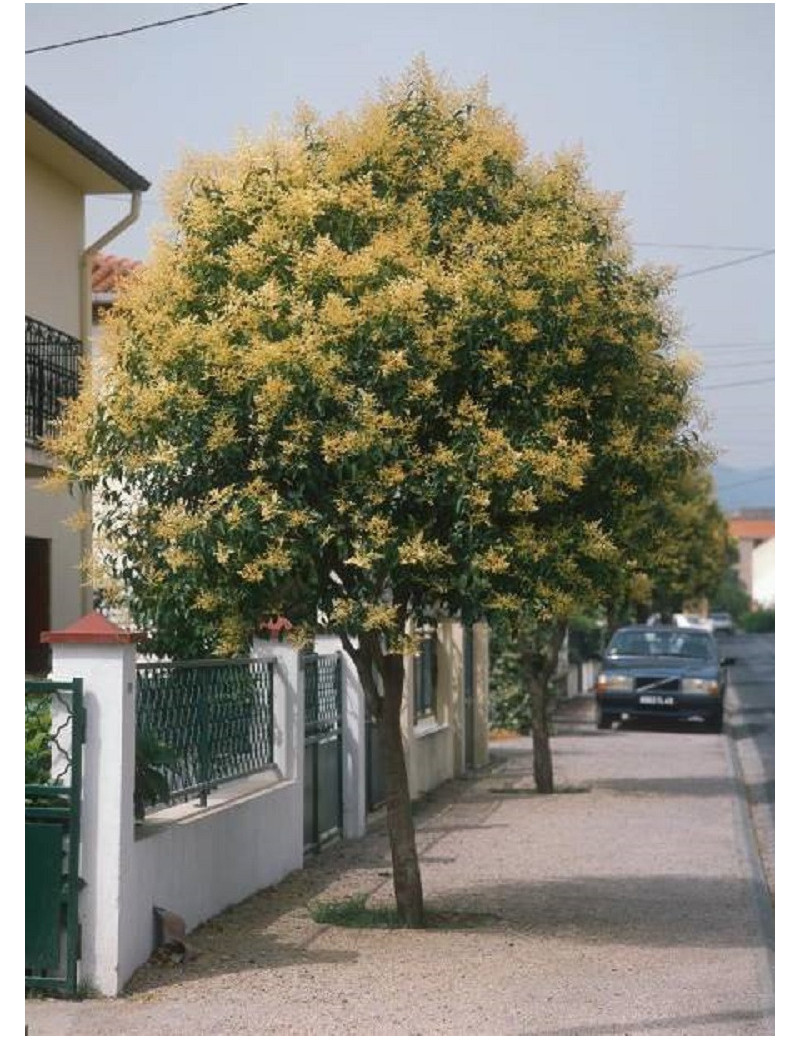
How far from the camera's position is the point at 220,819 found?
1161 centimetres

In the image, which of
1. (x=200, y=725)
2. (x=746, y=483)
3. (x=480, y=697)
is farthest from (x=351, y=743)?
(x=746, y=483)

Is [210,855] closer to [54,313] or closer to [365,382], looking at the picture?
[365,382]

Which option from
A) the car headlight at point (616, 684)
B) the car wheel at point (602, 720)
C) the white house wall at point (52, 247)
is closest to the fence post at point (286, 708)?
the white house wall at point (52, 247)

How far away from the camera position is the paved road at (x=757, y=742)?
16.7 metres

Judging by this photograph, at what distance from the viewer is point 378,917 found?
11383mm

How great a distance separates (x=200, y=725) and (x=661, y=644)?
1907cm

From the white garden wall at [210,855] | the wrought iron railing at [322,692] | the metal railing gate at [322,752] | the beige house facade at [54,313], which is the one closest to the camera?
the white garden wall at [210,855]

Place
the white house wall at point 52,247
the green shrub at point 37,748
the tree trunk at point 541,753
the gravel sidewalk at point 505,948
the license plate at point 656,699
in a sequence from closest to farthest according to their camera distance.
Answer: the gravel sidewalk at point 505,948 < the green shrub at point 37,748 < the white house wall at point 52,247 < the tree trunk at point 541,753 < the license plate at point 656,699

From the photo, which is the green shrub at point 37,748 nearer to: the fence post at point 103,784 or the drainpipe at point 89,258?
the fence post at point 103,784

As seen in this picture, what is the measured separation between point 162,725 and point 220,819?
1.23m

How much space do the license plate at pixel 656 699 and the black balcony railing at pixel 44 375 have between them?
508 inches

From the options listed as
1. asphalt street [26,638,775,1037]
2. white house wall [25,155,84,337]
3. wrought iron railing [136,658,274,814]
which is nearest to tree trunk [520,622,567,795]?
asphalt street [26,638,775,1037]
